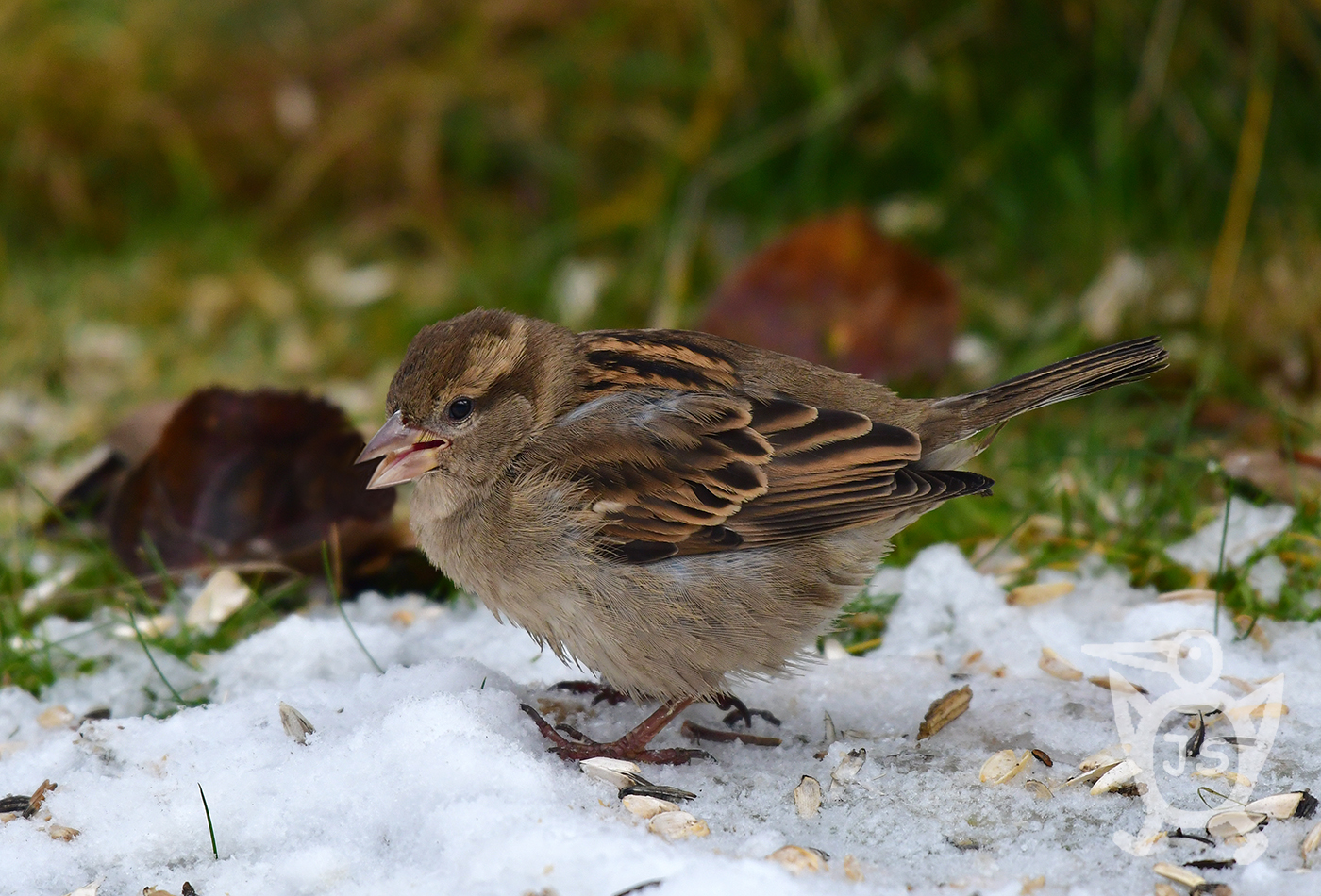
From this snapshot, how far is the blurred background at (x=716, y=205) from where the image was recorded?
494cm

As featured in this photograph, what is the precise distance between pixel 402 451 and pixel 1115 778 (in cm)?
175

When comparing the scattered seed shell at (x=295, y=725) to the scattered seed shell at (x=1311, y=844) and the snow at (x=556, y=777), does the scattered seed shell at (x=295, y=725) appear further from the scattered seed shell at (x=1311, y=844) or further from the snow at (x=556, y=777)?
the scattered seed shell at (x=1311, y=844)

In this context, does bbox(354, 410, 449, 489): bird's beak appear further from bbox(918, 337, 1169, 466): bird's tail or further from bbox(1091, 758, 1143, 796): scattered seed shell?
bbox(1091, 758, 1143, 796): scattered seed shell

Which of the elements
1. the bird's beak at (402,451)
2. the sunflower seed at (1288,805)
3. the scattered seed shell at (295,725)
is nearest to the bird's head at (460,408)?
the bird's beak at (402,451)

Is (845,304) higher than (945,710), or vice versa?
(845,304)

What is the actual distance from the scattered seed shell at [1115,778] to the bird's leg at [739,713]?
0.75 metres

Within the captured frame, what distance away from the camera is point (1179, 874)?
7.79ft

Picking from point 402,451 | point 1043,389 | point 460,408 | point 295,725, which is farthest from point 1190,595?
point 295,725

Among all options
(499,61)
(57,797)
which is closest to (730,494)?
(57,797)

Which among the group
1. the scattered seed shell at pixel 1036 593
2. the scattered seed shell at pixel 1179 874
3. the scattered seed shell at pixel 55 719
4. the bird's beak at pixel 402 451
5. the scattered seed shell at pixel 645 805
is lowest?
the scattered seed shell at pixel 55 719

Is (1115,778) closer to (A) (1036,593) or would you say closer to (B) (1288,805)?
(B) (1288,805)

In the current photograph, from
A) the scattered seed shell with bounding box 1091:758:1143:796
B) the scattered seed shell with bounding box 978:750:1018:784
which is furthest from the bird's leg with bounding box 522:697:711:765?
the scattered seed shell with bounding box 1091:758:1143:796

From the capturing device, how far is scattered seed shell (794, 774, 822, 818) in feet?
8.75

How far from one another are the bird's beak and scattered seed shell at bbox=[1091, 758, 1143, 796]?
64.1 inches
